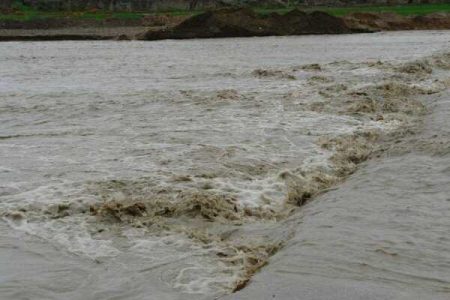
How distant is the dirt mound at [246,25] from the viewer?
161ft

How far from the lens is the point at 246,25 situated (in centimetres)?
4997

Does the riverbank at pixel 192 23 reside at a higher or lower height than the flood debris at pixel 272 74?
higher

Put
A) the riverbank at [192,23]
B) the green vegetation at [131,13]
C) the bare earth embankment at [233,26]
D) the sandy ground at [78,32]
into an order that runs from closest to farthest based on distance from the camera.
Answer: the bare earth embankment at [233,26]
the riverbank at [192,23]
the sandy ground at [78,32]
the green vegetation at [131,13]

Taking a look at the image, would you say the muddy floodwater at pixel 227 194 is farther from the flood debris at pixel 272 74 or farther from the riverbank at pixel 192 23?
the riverbank at pixel 192 23

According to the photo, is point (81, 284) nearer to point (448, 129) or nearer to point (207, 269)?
point (207, 269)

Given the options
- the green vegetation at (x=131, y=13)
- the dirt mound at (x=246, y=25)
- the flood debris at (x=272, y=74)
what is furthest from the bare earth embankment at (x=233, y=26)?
the flood debris at (x=272, y=74)

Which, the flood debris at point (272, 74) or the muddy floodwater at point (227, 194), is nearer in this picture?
→ the muddy floodwater at point (227, 194)

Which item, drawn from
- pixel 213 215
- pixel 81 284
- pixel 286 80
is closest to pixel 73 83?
pixel 286 80

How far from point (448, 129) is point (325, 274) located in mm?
6454

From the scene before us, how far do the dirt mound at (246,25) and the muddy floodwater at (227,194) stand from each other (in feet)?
105

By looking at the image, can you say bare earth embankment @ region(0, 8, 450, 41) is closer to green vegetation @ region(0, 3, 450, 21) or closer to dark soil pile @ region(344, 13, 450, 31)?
dark soil pile @ region(344, 13, 450, 31)

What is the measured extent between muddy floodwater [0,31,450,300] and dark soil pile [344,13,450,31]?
39.0 meters

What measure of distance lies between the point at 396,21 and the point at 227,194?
170 feet

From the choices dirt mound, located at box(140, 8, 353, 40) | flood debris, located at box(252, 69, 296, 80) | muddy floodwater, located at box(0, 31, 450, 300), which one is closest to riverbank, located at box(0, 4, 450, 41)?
dirt mound, located at box(140, 8, 353, 40)
